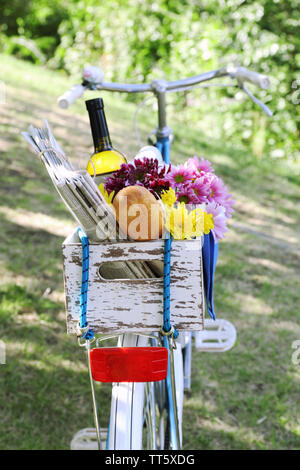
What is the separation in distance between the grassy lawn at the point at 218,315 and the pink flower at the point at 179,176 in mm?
810

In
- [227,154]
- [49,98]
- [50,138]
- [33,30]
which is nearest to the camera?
[50,138]

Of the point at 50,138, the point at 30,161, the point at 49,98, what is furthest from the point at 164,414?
the point at 49,98

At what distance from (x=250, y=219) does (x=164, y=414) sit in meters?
2.75

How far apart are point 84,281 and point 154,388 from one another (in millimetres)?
742

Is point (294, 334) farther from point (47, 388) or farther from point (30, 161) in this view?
point (30, 161)

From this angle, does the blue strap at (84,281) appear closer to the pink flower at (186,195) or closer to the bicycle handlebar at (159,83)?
the pink flower at (186,195)

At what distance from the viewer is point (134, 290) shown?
3.35 ft

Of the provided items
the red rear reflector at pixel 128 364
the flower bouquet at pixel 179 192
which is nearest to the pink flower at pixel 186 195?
the flower bouquet at pixel 179 192

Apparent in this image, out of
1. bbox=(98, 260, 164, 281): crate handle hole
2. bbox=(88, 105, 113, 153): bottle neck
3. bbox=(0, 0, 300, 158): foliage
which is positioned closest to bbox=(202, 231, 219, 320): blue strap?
bbox=(98, 260, 164, 281): crate handle hole

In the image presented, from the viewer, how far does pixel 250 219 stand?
165 inches

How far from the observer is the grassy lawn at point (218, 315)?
2.05 meters

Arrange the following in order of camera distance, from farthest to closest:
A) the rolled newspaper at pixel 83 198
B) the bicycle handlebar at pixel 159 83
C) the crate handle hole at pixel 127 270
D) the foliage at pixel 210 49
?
1. the foliage at pixel 210 49
2. the bicycle handlebar at pixel 159 83
3. the crate handle hole at pixel 127 270
4. the rolled newspaper at pixel 83 198

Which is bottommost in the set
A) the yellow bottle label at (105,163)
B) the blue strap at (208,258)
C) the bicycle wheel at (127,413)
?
the bicycle wheel at (127,413)
